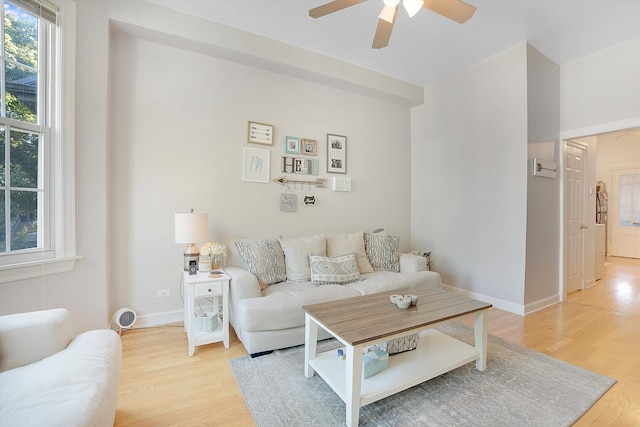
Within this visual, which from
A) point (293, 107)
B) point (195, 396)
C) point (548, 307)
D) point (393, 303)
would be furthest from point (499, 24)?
point (195, 396)

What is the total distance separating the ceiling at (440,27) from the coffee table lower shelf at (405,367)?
2.85 meters

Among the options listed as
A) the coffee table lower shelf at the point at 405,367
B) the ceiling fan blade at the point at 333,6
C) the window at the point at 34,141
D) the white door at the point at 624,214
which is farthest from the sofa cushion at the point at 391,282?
the white door at the point at 624,214

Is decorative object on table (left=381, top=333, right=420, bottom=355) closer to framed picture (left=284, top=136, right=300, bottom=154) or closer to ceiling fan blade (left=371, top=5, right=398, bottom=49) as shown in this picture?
ceiling fan blade (left=371, top=5, right=398, bottom=49)

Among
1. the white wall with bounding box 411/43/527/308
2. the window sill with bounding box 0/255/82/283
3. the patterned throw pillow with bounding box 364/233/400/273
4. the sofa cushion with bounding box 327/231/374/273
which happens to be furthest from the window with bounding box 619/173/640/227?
the window sill with bounding box 0/255/82/283

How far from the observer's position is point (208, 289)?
233 centimetres

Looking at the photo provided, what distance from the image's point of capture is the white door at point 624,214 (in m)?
6.53

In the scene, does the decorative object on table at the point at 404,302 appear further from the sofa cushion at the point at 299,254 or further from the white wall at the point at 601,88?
the white wall at the point at 601,88

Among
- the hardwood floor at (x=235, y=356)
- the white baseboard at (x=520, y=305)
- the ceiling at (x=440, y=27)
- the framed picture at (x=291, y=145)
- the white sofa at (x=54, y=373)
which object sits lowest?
the hardwood floor at (x=235, y=356)

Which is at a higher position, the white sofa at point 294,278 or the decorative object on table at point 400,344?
the white sofa at point 294,278

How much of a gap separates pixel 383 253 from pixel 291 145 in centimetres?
169

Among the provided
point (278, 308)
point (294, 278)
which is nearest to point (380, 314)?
point (278, 308)

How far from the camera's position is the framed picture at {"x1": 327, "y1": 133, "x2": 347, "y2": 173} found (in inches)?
144

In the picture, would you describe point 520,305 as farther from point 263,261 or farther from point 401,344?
point 263,261

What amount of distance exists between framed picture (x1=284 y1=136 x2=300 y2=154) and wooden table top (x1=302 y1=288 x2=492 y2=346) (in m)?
1.98
